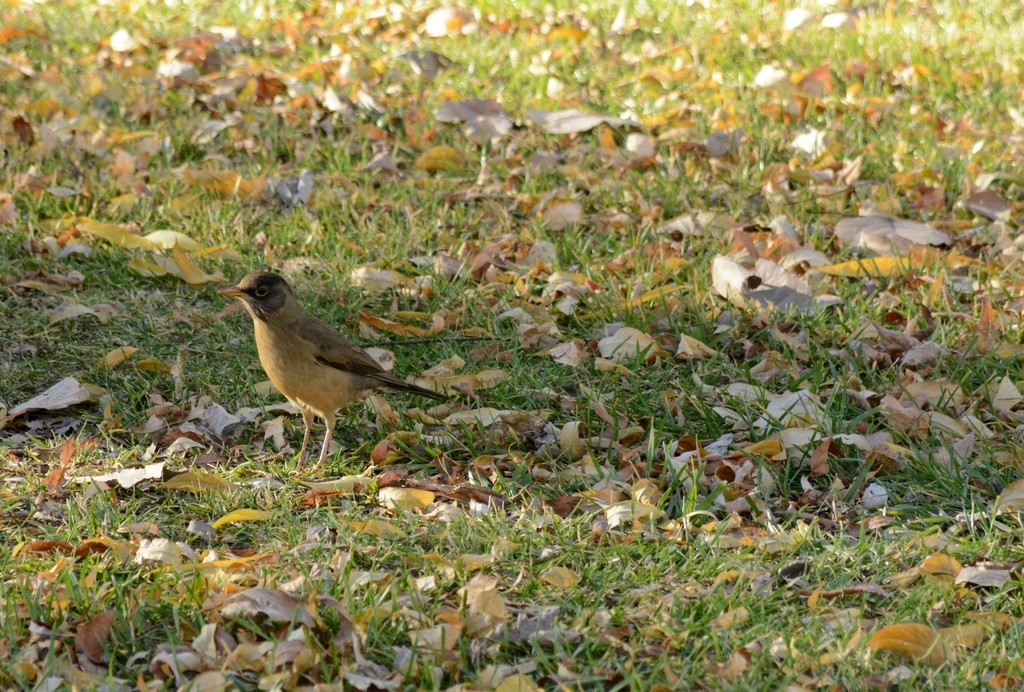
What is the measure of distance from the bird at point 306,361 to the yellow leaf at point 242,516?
1.71ft

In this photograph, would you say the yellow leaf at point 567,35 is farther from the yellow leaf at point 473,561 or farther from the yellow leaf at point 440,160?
the yellow leaf at point 473,561

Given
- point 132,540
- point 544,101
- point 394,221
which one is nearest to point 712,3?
point 544,101

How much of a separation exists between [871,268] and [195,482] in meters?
3.43

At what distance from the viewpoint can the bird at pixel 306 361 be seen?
4766 mm

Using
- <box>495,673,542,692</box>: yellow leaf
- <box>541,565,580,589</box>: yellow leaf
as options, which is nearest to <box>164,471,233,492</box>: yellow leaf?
<box>541,565,580,589</box>: yellow leaf

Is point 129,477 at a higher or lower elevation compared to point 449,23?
higher

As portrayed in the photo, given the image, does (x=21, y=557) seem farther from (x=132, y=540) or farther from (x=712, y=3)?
(x=712, y=3)

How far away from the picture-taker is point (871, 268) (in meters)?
6.14

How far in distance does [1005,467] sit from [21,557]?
131 inches

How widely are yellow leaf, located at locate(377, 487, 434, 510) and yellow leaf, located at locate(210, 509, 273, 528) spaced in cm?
41

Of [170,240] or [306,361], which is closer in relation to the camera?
[306,361]

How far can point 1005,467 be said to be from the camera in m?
4.52

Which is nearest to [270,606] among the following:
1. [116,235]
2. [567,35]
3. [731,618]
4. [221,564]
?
[221,564]

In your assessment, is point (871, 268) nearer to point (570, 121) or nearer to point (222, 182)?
point (570, 121)
